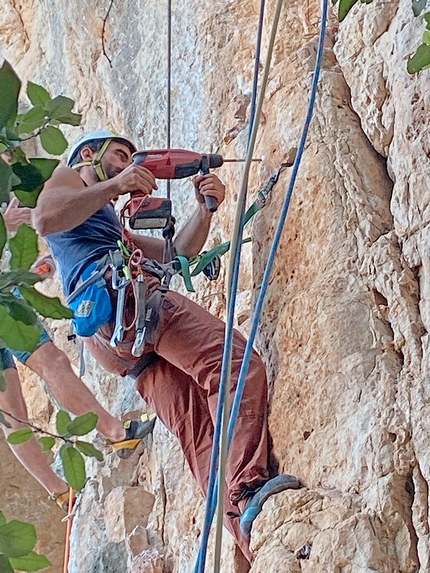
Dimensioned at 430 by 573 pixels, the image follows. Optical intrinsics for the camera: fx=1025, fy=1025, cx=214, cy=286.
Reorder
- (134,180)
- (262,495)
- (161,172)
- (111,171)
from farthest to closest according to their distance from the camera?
(111,171)
(161,172)
(134,180)
(262,495)

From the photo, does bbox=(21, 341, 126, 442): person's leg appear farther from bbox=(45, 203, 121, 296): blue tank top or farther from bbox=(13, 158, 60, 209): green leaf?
bbox=(13, 158, 60, 209): green leaf

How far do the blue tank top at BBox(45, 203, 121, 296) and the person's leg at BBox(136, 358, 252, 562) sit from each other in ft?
A: 1.43

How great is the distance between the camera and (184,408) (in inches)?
143

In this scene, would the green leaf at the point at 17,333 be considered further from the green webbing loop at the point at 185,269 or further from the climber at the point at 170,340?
the green webbing loop at the point at 185,269

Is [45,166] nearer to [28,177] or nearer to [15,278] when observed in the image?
[28,177]

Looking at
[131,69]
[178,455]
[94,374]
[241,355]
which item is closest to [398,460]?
[241,355]

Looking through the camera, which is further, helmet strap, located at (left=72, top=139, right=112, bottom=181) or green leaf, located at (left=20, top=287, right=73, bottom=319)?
helmet strap, located at (left=72, top=139, right=112, bottom=181)

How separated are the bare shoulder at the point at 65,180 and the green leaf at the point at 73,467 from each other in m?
2.12

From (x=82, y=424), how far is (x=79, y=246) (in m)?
2.19

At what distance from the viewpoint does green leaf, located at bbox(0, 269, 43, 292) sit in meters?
1.45

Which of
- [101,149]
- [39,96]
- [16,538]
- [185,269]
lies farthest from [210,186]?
[16,538]

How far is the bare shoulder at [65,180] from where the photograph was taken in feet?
11.9

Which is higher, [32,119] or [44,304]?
[32,119]

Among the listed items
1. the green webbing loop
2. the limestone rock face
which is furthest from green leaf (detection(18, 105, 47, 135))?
the green webbing loop
